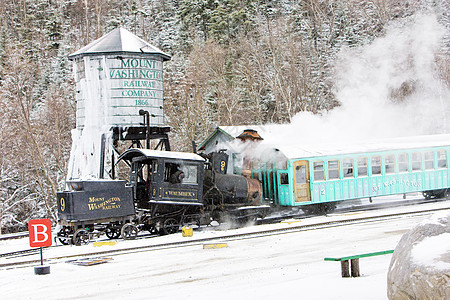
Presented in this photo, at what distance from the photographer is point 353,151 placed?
792 inches

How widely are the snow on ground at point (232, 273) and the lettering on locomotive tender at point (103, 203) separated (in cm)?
133

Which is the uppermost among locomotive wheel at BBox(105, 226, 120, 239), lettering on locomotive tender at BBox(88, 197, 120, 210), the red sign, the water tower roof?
the water tower roof

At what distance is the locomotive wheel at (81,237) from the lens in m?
15.2

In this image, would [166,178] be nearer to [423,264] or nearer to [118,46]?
[118,46]

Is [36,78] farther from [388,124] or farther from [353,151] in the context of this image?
[353,151]

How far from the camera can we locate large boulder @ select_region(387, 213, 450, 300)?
524 centimetres

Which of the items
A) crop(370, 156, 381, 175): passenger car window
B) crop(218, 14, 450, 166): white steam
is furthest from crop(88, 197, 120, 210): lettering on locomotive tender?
crop(218, 14, 450, 166): white steam

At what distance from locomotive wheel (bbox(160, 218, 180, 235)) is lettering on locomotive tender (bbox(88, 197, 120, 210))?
1733mm

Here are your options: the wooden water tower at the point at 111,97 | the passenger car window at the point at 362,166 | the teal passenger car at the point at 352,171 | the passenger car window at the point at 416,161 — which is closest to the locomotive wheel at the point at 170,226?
the wooden water tower at the point at 111,97

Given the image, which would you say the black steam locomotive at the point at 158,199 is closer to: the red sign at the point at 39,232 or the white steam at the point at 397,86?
the red sign at the point at 39,232

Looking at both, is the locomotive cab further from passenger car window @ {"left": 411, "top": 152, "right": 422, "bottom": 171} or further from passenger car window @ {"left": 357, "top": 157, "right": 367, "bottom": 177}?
passenger car window @ {"left": 411, "top": 152, "right": 422, "bottom": 171}

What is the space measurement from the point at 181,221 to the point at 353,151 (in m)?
7.34

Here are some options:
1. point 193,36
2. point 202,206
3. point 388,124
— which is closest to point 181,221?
point 202,206

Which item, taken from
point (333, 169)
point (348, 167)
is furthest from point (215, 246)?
point (348, 167)
